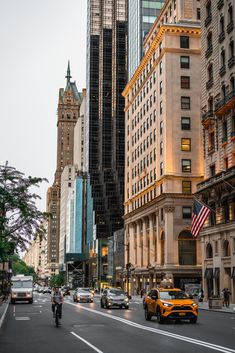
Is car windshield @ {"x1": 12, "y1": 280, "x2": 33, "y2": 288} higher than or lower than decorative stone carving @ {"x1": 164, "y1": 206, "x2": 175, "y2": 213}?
lower

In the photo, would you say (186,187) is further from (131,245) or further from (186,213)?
(131,245)

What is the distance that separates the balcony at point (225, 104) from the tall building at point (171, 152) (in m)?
20.8

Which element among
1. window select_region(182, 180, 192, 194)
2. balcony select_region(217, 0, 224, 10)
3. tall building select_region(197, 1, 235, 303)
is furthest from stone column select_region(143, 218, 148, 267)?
balcony select_region(217, 0, 224, 10)

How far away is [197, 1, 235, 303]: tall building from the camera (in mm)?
54938

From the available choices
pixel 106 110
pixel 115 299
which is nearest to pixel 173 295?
pixel 115 299

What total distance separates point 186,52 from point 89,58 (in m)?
93.6

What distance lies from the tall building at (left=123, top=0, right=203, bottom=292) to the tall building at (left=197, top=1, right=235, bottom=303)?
11.6 metres

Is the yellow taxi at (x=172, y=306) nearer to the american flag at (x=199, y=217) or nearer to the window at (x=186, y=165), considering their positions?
the american flag at (x=199, y=217)

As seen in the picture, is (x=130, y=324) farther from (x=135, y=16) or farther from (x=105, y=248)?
(x=105, y=248)

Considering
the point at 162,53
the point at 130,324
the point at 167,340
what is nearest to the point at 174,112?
the point at 162,53

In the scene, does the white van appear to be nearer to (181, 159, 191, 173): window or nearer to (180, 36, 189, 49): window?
(181, 159, 191, 173): window

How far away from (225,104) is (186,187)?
79.1 ft

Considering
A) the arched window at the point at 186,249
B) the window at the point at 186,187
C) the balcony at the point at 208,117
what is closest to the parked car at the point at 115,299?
the balcony at the point at 208,117

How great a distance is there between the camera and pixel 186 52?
269ft
